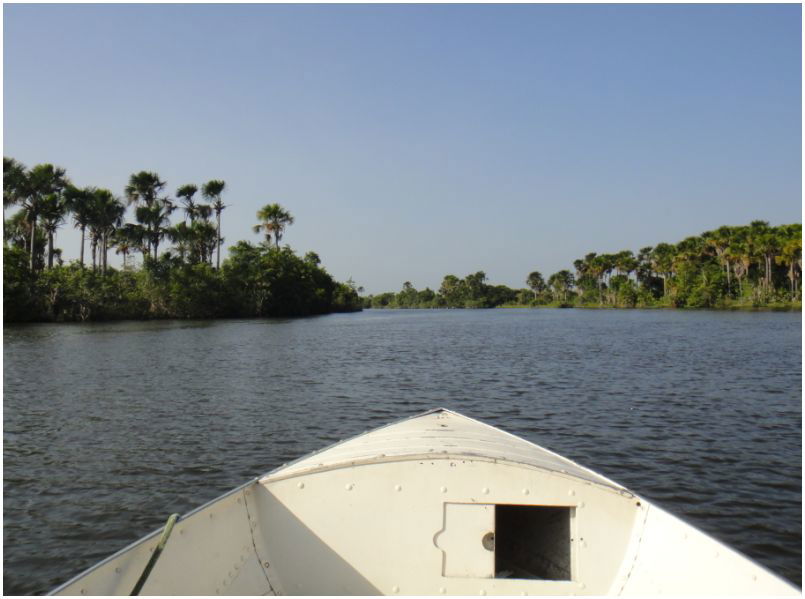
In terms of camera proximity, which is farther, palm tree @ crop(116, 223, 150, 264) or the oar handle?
palm tree @ crop(116, 223, 150, 264)

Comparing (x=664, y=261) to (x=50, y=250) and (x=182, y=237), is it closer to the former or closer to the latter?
(x=182, y=237)

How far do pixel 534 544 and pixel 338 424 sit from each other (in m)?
8.40

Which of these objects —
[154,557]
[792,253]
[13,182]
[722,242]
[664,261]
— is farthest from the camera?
[664,261]

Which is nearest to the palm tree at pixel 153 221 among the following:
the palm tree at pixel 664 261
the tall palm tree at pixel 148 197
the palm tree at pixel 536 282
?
the tall palm tree at pixel 148 197

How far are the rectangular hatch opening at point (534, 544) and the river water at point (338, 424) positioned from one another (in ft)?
9.73

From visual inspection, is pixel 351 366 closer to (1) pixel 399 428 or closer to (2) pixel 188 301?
(1) pixel 399 428

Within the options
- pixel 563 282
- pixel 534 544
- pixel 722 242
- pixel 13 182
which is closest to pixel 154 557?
pixel 534 544

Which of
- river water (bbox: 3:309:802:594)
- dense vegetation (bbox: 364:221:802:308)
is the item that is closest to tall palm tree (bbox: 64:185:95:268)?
river water (bbox: 3:309:802:594)

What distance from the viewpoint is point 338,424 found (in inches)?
535

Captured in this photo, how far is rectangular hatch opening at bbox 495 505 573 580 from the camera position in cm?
529

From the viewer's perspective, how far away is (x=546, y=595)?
15.9ft

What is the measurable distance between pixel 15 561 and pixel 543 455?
19.6ft

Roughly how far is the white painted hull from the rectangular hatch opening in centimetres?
4

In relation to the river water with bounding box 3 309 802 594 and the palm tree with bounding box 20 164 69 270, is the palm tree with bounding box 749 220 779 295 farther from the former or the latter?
the palm tree with bounding box 20 164 69 270
